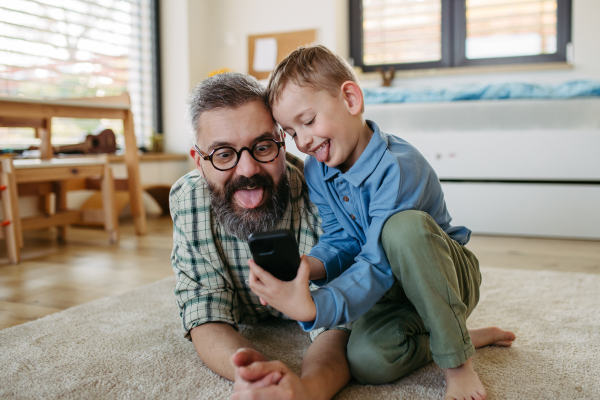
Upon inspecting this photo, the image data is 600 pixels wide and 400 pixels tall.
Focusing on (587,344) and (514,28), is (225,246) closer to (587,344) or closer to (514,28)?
(587,344)

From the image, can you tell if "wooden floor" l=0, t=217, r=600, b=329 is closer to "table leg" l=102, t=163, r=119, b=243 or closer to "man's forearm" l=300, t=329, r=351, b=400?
"table leg" l=102, t=163, r=119, b=243

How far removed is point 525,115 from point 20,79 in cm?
266

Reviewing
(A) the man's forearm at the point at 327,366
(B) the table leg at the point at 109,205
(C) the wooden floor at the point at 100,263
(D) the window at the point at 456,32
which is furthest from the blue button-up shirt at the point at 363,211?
(D) the window at the point at 456,32

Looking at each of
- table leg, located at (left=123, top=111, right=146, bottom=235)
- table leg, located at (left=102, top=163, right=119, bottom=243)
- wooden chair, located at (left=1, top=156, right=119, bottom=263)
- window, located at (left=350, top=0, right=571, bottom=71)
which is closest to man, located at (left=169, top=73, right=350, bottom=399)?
wooden chair, located at (left=1, top=156, right=119, bottom=263)

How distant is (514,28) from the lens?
3713 mm

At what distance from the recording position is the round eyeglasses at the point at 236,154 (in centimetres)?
93

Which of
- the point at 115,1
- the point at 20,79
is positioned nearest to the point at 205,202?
the point at 20,79

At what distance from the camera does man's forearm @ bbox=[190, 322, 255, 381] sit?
0.86 m

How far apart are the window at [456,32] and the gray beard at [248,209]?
11.0 ft

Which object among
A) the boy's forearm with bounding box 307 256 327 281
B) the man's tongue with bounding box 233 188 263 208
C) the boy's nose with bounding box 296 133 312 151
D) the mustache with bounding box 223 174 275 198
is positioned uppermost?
the boy's nose with bounding box 296 133 312 151

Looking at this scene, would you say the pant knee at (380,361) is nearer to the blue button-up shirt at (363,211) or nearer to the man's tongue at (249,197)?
the blue button-up shirt at (363,211)

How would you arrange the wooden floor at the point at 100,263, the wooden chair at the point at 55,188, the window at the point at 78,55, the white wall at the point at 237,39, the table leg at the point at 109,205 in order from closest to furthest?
the wooden floor at the point at 100,263, the wooden chair at the point at 55,188, the table leg at the point at 109,205, the window at the point at 78,55, the white wall at the point at 237,39

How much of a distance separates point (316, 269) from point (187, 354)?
33cm

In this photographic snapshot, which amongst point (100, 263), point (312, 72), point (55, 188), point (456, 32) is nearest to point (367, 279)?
point (312, 72)
